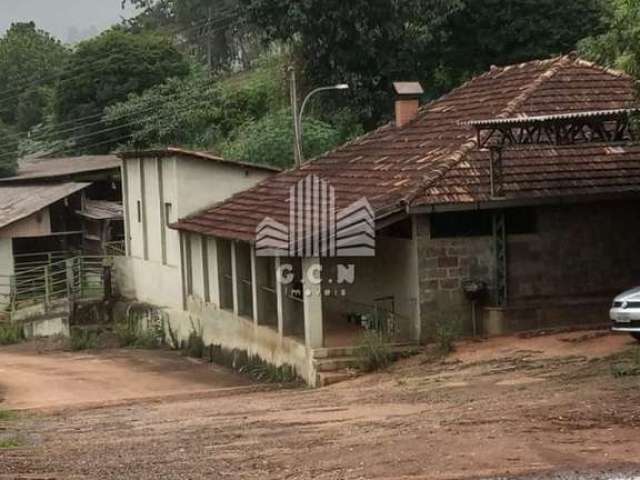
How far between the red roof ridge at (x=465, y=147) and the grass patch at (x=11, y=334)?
18.4 meters

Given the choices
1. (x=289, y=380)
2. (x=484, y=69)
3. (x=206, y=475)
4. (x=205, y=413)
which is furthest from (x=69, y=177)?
(x=206, y=475)

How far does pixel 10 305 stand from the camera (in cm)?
3831

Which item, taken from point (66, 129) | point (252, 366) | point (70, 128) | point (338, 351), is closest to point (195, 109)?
point (70, 128)

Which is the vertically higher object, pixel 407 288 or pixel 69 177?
pixel 69 177

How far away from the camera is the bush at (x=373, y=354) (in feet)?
67.4

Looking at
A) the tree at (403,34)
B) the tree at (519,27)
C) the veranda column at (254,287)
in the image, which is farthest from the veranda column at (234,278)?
the tree at (519,27)

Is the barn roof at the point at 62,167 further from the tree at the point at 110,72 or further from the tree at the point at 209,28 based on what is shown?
the tree at the point at 209,28

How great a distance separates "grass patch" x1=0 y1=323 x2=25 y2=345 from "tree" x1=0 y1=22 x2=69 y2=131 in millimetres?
33948

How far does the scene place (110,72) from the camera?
54.3m

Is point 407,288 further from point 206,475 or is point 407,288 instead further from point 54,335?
point 54,335

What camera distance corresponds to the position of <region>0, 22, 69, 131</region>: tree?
71125 millimetres

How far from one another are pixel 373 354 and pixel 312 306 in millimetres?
1484

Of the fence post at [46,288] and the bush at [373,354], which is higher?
the fence post at [46,288]

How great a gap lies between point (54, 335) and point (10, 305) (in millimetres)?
4021
